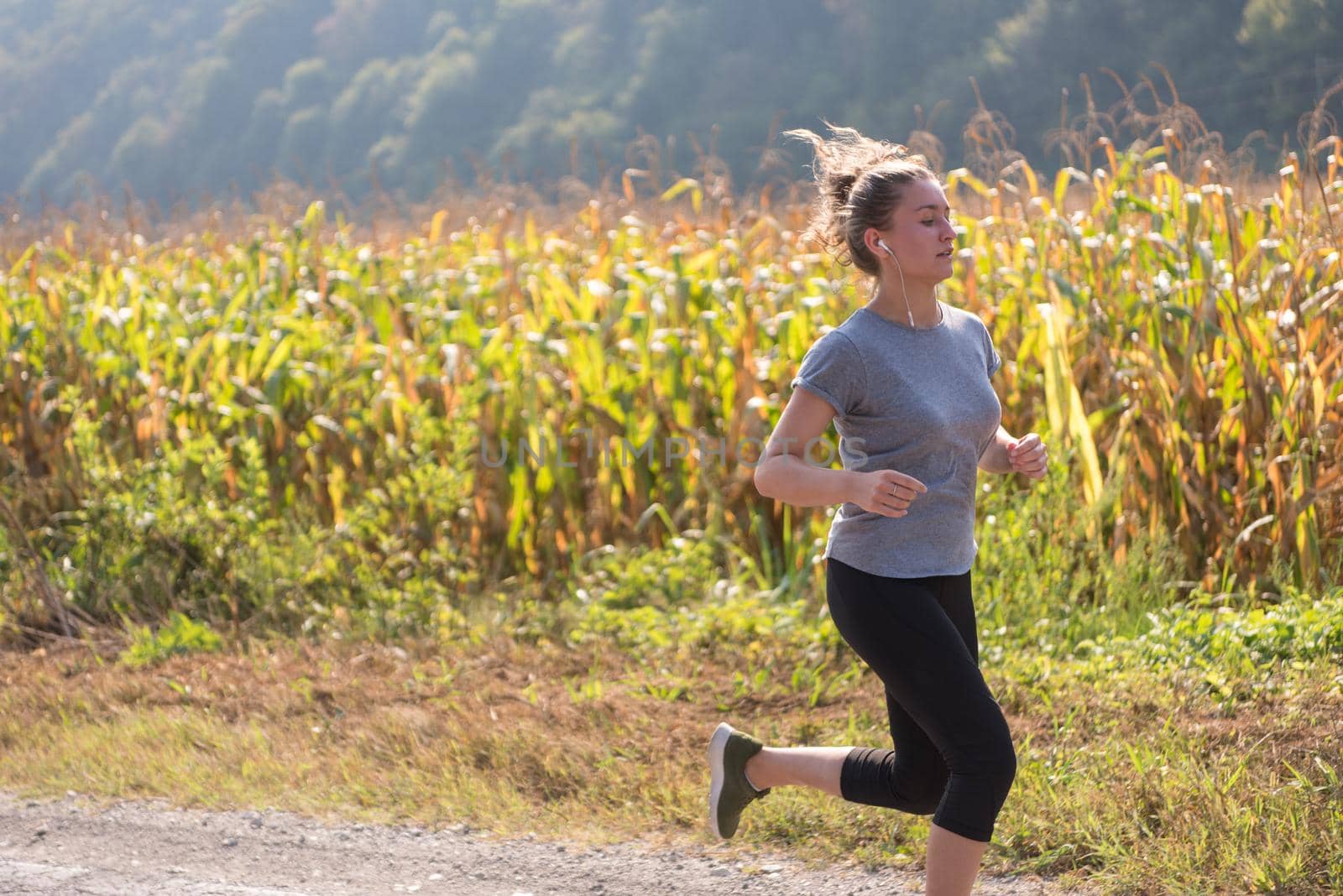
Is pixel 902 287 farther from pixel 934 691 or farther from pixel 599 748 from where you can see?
pixel 599 748

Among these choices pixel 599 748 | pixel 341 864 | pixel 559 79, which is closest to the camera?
pixel 341 864

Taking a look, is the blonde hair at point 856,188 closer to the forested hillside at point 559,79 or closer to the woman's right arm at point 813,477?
the woman's right arm at point 813,477

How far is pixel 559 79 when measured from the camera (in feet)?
133

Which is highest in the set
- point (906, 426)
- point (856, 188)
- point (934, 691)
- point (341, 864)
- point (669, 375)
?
point (856, 188)

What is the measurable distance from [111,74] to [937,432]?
5840cm

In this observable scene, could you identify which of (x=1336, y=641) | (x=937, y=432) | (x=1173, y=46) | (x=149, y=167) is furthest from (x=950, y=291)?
(x=149, y=167)

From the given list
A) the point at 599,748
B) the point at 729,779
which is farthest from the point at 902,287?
the point at 599,748

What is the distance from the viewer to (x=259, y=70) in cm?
5084

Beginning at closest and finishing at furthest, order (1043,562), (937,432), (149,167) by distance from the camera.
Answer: (937,432) < (1043,562) < (149,167)

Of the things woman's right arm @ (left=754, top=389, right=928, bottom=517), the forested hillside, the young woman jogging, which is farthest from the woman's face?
the forested hillside

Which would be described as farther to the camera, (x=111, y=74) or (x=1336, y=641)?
(x=111, y=74)

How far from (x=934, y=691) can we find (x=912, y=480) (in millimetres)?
488

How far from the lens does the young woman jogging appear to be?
3.03 meters

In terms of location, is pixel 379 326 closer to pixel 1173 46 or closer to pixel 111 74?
pixel 1173 46
